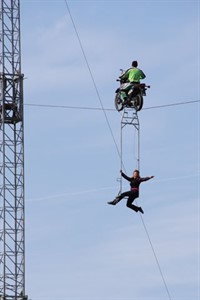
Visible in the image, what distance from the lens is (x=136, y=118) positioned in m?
70.4

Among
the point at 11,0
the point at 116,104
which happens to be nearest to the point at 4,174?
the point at 11,0

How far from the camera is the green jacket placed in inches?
2766

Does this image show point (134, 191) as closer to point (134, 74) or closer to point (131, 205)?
point (131, 205)

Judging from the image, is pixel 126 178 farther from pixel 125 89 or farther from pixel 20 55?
pixel 20 55

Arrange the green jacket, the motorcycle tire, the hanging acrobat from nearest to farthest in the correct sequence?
the hanging acrobat → the green jacket → the motorcycle tire

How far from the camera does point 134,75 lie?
70.2 m

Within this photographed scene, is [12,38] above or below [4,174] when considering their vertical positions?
above

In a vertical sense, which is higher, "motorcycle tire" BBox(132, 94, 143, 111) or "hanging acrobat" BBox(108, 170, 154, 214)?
"motorcycle tire" BBox(132, 94, 143, 111)

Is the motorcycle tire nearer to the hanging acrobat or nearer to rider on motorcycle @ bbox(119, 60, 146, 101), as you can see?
rider on motorcycle @ bbox(119, 60, 146, 101)

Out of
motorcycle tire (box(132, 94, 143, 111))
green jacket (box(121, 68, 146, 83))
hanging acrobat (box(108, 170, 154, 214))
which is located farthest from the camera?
motorcycle tire (box(132, 94, 143, 111))

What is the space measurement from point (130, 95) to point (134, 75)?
79 centimetres

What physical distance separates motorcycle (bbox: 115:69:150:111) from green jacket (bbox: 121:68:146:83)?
0.57 ft

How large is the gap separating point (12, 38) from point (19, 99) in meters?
2.79

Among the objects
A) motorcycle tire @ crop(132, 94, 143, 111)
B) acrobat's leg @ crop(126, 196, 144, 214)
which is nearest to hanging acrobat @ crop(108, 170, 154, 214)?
acrobat's leg @ crop(126, 196, 144, 214)
